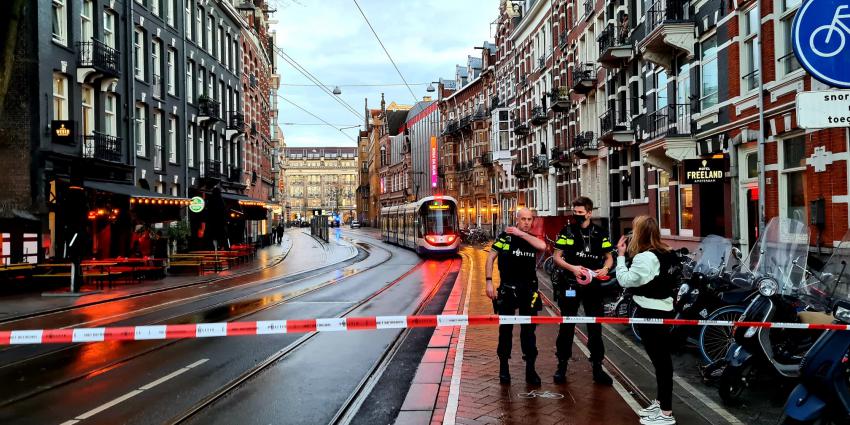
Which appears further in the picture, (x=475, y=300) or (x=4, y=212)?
(x=4, y=212)

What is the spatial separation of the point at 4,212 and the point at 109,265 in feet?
10.5

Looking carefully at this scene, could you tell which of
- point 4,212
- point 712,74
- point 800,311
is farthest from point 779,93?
point 4,212

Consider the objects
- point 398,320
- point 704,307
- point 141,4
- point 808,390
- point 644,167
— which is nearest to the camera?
point 808,390

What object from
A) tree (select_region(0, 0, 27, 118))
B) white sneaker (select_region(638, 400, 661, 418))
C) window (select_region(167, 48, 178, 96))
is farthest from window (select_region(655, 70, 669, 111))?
window (select_region(167, 48, 178, 96))

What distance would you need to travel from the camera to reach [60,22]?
21969 mm

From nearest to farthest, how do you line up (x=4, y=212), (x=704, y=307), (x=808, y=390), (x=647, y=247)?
(x=808, y=390) < (x=647, y=247) < (x=704, y=307) < (x=4, y=212)

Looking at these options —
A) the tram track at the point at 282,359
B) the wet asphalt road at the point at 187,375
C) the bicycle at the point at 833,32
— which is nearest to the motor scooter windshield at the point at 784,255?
the bicycle at the point at 833,32

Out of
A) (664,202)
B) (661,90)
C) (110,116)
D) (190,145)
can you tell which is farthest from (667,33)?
(190,145)

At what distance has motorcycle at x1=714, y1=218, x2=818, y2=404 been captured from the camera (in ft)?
20.1

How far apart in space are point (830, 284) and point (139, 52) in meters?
28.3

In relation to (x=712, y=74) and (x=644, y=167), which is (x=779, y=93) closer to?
(x=712, y=74)

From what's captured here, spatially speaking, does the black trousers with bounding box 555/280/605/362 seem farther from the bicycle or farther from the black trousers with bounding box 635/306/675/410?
the bicycle

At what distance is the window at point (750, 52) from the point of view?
50.1 ft

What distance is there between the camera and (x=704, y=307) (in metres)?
7.82
